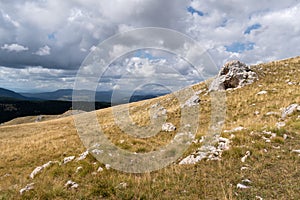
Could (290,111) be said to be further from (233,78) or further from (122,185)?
(233,78)

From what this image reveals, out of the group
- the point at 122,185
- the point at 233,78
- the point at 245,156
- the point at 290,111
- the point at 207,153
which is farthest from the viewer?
the point at 233,78

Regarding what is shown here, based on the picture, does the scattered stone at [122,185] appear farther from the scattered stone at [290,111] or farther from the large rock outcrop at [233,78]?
the large rock outcrop at [233,78]

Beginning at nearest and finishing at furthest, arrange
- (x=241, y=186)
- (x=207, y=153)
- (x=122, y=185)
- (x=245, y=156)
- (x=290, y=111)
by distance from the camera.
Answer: (x=241, y=186) < (x=122, y=185) < (x=245, y=156) < (x=207, y=153) < (x=290, y=111)

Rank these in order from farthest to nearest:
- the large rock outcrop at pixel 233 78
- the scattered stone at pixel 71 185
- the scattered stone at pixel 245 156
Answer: the large rock outcrop at pixel 233 78 < the scattered stone at pixel 245 156 < the scattered stone at pixel 71 185

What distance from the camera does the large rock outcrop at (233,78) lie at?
31.6 meters

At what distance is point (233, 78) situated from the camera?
32.0m

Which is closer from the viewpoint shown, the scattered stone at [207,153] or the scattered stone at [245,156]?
the scattered stone at [245,156]

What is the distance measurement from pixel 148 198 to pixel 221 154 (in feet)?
15.7

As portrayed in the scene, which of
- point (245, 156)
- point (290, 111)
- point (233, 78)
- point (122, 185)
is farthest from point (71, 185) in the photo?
point (233, 78)

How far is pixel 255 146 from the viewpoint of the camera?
415 inches

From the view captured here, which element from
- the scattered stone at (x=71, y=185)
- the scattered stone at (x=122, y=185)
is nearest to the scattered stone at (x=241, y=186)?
the scattered stone at (x=122, y=185)

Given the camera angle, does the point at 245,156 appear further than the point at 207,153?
No

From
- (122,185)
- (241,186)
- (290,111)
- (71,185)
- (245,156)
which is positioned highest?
(290,111)

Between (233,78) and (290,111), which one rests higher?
(233,78)
